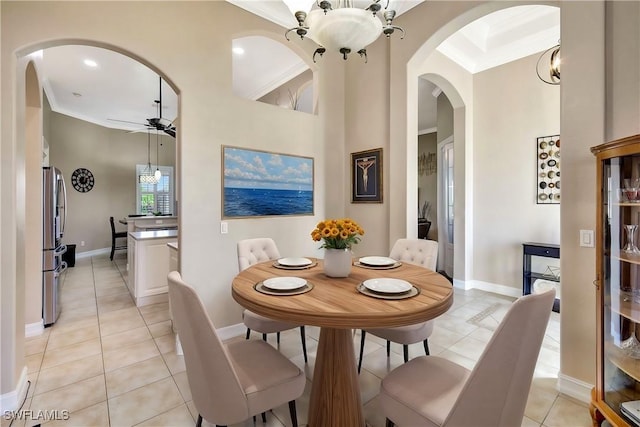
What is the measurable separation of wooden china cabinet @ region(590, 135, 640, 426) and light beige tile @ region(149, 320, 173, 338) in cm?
345

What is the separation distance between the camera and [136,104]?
20.1ft

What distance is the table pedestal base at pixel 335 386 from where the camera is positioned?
1.52 m

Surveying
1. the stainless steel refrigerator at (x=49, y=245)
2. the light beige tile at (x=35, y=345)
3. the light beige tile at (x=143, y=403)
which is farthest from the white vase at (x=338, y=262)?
the stainless steel refrigerator at (x=49, y=245)

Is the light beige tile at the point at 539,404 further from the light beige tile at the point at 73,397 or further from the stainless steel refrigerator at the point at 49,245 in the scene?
the stainless steel refrigerator at the point at 49,245

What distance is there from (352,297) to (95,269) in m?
6.47

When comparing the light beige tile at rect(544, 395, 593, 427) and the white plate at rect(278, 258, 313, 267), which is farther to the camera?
the white plate at rect(278, 258, 313, 267)

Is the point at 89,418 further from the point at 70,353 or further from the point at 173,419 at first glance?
the point at 70,353

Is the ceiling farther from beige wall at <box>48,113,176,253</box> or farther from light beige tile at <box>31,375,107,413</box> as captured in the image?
light beige tile at <box>31,375,107,413</box>

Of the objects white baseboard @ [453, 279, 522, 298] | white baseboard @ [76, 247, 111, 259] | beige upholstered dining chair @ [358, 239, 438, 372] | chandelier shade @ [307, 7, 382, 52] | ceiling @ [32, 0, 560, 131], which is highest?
ceiling @ [32, 0, 560, 131]

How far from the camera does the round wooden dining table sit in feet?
3.85

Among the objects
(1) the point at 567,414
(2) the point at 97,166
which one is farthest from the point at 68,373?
(2) the point at 97,166

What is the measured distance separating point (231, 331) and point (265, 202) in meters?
1.37

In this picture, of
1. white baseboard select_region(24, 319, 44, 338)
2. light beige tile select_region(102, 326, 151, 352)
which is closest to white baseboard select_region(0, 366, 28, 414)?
light beige tile select_region(102, 326, 151, 352)

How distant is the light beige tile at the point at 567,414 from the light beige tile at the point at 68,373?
10.5 ft
